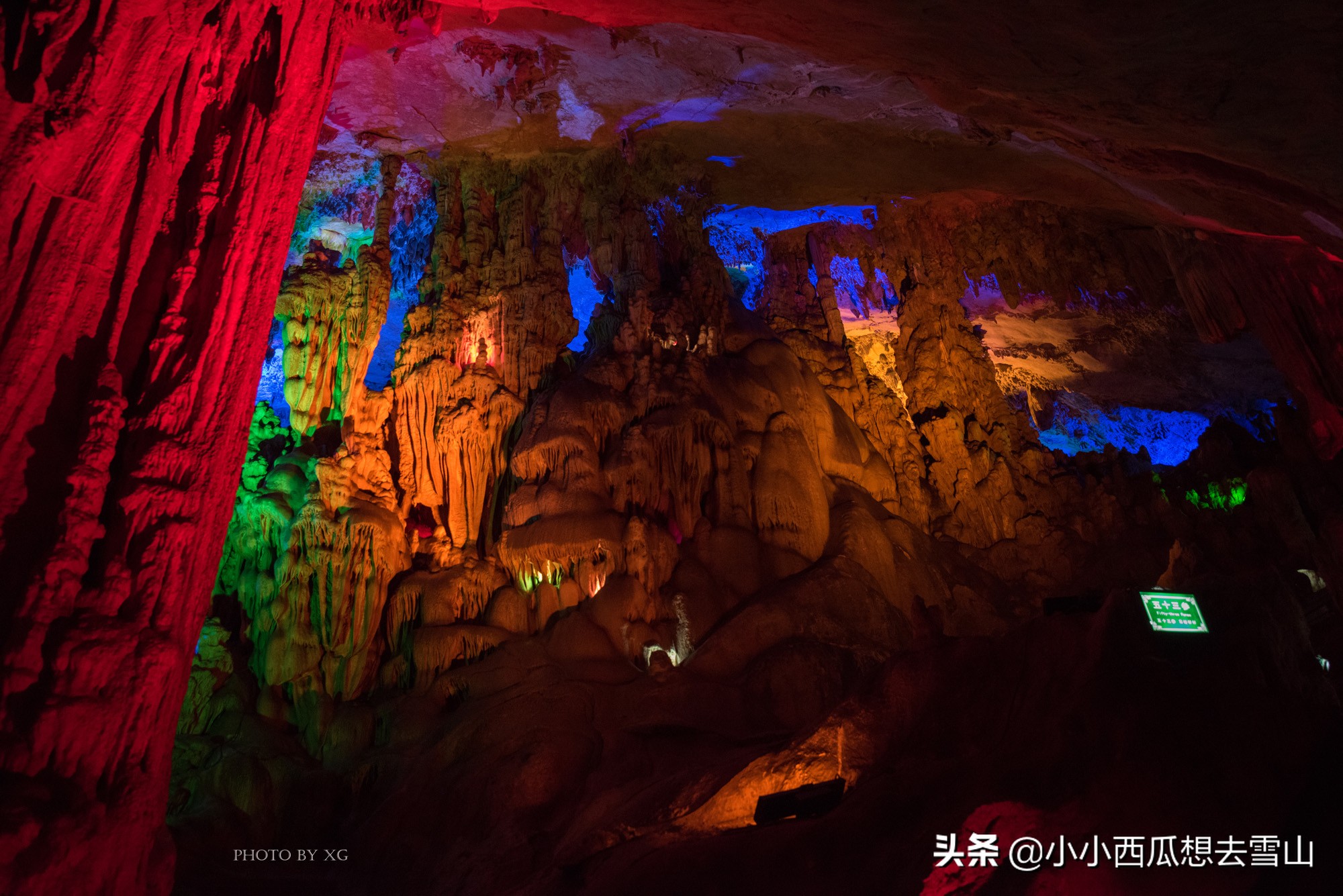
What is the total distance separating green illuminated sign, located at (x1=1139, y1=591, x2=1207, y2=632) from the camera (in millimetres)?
5305

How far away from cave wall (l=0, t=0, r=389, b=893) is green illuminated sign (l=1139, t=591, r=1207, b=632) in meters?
5.46

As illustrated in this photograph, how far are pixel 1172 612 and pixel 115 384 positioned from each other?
20.2ft

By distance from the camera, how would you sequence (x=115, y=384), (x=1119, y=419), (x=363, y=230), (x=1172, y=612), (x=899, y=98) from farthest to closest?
(x=1119, y=419) → (x=363, y=230) → (x=899, y=98) → (x=1172, y=612) → (x=115, y=384)

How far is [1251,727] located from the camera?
4.86m

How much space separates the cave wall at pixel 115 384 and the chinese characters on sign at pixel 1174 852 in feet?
14.4

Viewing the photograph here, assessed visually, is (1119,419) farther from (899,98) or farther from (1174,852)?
(1174,852)

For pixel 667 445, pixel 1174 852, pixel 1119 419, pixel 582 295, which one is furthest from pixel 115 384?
pixel 1119 419

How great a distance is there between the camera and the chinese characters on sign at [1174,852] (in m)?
4.40

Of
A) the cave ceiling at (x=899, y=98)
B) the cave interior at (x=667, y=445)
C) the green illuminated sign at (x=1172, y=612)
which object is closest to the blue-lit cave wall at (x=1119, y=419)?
the cave interior at (x=667, y=445)

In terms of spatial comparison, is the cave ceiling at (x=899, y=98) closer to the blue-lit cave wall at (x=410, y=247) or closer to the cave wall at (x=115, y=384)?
the blue-lit cave wall at (x=410, y=247)

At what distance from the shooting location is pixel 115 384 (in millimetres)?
3996

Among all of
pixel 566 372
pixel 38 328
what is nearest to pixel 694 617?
pixel 566 372

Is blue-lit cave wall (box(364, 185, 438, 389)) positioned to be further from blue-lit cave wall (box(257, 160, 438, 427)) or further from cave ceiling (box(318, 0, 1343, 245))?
cave ceiling (box(318, 0, 1343, 245))

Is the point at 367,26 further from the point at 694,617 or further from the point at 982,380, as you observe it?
the point at 982,380
